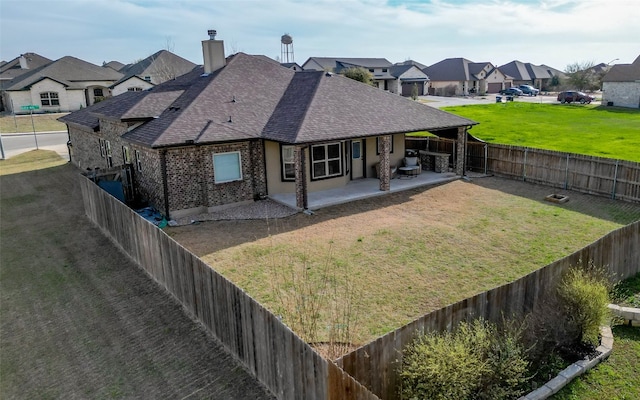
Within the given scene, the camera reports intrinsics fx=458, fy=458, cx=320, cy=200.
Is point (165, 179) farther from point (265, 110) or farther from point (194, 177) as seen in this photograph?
point (265, 110)

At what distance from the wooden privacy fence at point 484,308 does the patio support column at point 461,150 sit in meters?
11.5

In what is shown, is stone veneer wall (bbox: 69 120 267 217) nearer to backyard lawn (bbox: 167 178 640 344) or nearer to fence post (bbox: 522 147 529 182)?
backyard lawn (bbox: 167 178 640 344)

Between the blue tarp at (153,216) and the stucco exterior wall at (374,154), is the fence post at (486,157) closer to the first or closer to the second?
the stucco exterior wall at (374,154)

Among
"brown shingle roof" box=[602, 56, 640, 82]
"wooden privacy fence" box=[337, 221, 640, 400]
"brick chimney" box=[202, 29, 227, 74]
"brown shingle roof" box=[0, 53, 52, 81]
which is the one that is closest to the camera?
"wooden privacy fence" box=[337, 221, 640, 400]

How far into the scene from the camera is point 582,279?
8672mm

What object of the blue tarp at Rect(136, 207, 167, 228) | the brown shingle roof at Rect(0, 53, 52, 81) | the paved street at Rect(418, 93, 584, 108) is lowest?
the blue tarp at Rect(136, 207, 167, 228)

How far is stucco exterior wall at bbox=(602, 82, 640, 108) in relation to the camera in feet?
169

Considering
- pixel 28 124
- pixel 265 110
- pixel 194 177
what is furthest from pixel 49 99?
pixel 194 177

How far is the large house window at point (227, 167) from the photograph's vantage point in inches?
684

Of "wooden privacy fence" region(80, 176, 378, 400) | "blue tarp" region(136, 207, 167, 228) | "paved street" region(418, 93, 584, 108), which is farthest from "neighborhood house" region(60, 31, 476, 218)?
"paved street" region(418, 93, 584, 108)

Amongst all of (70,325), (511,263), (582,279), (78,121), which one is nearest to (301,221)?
(511,263)

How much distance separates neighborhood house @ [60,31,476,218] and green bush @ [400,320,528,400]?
10.8 m

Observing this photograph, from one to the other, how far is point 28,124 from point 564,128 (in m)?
51.7

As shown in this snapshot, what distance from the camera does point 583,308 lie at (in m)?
8.56
